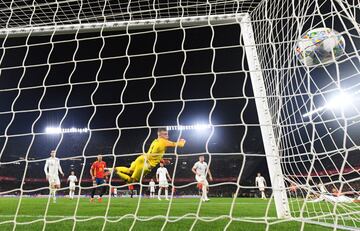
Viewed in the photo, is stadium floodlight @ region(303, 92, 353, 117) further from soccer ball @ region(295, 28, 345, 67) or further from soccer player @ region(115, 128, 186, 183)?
soccer player @ region(115, 128, 186, 183)

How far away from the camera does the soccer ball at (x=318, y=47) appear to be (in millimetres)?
2572

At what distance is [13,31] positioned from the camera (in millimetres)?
3635

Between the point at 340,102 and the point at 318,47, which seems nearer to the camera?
the point at 340,102

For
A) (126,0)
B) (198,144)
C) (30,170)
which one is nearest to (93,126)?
(30,170)

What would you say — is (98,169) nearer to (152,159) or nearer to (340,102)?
(152,159)

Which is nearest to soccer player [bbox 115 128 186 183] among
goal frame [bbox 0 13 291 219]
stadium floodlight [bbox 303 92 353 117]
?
goal frame [bbox 0 13 291 219]

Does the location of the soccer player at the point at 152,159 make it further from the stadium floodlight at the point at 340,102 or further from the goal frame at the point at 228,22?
the stadium floodlight at the point at 340,102

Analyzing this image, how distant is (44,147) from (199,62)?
963 cm

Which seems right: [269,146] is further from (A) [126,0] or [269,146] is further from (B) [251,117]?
(B) [251,117]

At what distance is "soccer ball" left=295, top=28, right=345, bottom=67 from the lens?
8.44 ft

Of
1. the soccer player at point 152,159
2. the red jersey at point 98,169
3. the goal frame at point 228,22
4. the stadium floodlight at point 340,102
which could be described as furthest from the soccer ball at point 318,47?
the red jersey at point 98,169

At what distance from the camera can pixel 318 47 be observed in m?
2.56

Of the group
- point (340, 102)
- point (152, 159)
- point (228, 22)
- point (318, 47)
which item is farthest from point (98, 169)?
point (340, 102)

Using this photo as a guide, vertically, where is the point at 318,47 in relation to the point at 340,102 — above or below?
above
